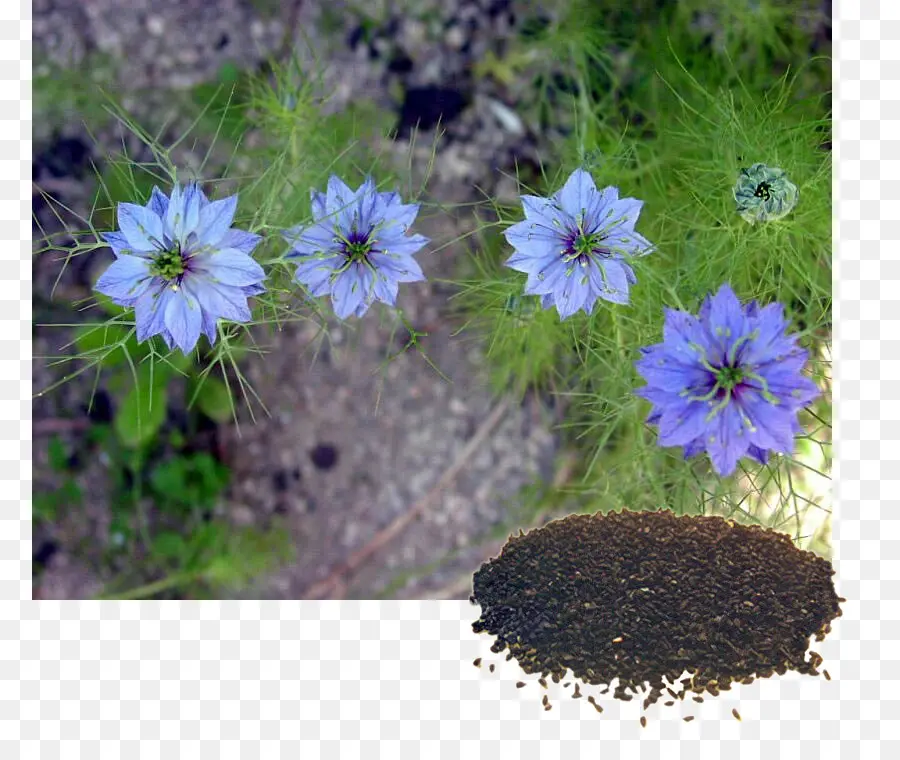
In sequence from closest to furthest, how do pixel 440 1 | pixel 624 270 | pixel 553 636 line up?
pixel 624 270, pixel 553 636, pixel 440 1

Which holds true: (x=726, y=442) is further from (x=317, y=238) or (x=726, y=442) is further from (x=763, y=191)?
Answer: (x=317, y=238)

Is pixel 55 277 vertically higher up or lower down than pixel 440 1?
lower down

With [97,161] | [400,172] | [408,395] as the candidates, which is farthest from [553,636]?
[97,161]

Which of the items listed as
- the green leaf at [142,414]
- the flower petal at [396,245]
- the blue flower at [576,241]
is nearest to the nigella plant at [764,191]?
the blue flower at [576,241]

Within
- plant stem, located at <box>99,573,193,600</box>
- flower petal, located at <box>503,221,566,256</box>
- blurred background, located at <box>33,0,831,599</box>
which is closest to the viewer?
flower petal, located at <box>503,221,566,256</box>

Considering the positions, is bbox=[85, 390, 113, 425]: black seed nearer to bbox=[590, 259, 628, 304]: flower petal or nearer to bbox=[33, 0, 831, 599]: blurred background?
bbox=[33, 0, 831, 599]: blurred background

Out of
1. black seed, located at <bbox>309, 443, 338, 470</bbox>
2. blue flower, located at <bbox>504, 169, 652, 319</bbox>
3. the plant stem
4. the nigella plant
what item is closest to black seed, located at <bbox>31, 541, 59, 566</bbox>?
the plant stem

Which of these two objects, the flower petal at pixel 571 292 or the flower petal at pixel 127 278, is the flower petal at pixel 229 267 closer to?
the flower petal at pixel 127 278

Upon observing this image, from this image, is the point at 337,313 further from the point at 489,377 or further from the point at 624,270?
the point at 489,377
